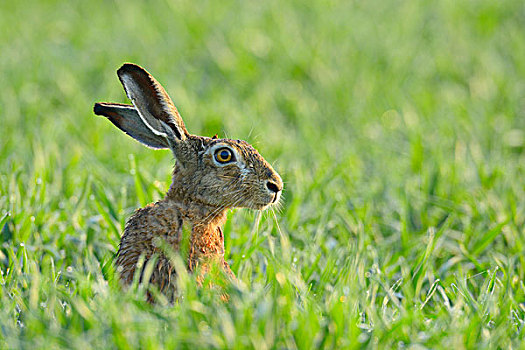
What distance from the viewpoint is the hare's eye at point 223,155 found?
305 centimetres

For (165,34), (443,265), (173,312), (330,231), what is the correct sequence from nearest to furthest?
(173,312) → (443,265) → (330,231) → (165,34)

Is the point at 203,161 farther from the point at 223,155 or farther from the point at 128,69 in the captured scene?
the point at 128,69

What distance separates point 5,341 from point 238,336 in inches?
33.1

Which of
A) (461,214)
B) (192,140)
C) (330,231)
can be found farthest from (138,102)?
(461,214)

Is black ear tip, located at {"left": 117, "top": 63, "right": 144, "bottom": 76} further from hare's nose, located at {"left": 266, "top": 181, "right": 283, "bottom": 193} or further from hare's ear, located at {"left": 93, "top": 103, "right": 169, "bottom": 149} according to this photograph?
hare's nose, located at {"left": 266, "top": 181, "right": 283, "bottom": 193}

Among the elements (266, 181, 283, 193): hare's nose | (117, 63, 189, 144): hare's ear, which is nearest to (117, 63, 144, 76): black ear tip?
(117, 63, 189, 144): hare's ear

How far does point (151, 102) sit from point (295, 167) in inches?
79.7

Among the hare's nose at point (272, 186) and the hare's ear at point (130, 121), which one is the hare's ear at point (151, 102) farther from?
the hare's nose at point (272, 186)

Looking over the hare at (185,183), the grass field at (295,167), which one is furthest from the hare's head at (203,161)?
the grass field at (295,167)

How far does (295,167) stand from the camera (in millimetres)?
4887

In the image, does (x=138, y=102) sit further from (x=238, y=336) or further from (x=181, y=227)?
(x=238, y=336)

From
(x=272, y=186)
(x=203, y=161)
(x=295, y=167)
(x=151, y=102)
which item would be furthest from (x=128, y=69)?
(x=295, y=167)

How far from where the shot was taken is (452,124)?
603cm

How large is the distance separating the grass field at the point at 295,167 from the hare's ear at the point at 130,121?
1.98ft
